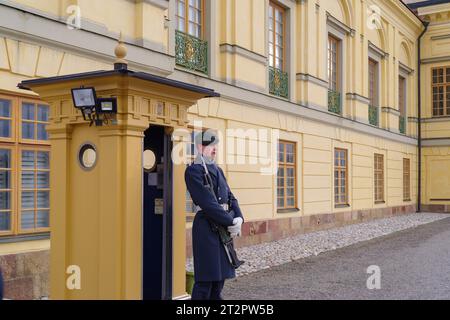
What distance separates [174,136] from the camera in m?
5.95

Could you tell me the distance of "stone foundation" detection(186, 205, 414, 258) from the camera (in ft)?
42.4

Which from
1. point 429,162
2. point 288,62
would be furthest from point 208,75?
point 429,162

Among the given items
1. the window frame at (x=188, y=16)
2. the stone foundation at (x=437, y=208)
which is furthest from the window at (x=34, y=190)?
the stone foundation at (x=437, y=208)

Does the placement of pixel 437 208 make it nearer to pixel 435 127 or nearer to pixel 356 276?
pixel 435 127

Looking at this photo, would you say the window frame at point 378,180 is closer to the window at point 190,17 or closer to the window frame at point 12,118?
the window at point 190,17

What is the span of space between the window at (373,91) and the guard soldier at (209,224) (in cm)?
1721

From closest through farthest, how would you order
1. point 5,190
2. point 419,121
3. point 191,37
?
point 5,190, point 191,37, point 419,121

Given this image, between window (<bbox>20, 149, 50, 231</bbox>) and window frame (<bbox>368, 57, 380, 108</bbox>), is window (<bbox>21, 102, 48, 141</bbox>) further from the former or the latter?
window frame (<bbox>368, 57, 380, 108</bbox>)

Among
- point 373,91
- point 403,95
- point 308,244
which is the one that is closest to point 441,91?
point 403,95

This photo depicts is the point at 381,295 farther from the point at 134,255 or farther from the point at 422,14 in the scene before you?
the point at 422,14

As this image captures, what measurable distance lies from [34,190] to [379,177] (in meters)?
16.7

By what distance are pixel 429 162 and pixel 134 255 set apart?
2374 centimetres

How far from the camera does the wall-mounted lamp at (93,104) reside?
5.11 meters

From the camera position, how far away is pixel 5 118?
24.7 feet
